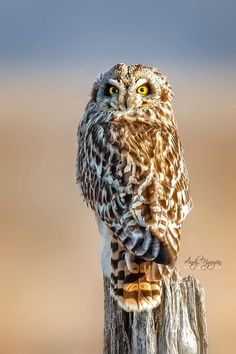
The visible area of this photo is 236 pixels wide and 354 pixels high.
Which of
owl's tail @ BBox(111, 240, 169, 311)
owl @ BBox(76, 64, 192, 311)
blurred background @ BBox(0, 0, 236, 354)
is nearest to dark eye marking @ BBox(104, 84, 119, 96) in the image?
owl @ BBox(76, 64, 192, 311)

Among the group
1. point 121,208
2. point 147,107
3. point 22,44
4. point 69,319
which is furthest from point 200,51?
point 69,319

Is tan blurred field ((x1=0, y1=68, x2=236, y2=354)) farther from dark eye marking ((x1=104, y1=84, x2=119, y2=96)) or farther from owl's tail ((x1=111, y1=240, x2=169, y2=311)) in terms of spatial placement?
owl's tail ((x1=111, y1=240, x2=169, y2=311))

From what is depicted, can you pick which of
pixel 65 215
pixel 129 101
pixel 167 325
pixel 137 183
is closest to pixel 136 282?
pixel 167 325

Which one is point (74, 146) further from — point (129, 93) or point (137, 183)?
point (137, 183)

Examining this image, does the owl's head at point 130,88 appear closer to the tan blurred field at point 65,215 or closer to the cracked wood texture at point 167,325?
the tan blurred field at point 65,215

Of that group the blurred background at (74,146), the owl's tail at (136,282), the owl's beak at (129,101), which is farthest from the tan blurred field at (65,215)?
the owl's tail at (136,282)

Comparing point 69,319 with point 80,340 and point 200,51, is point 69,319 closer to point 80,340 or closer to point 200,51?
point 80,340
